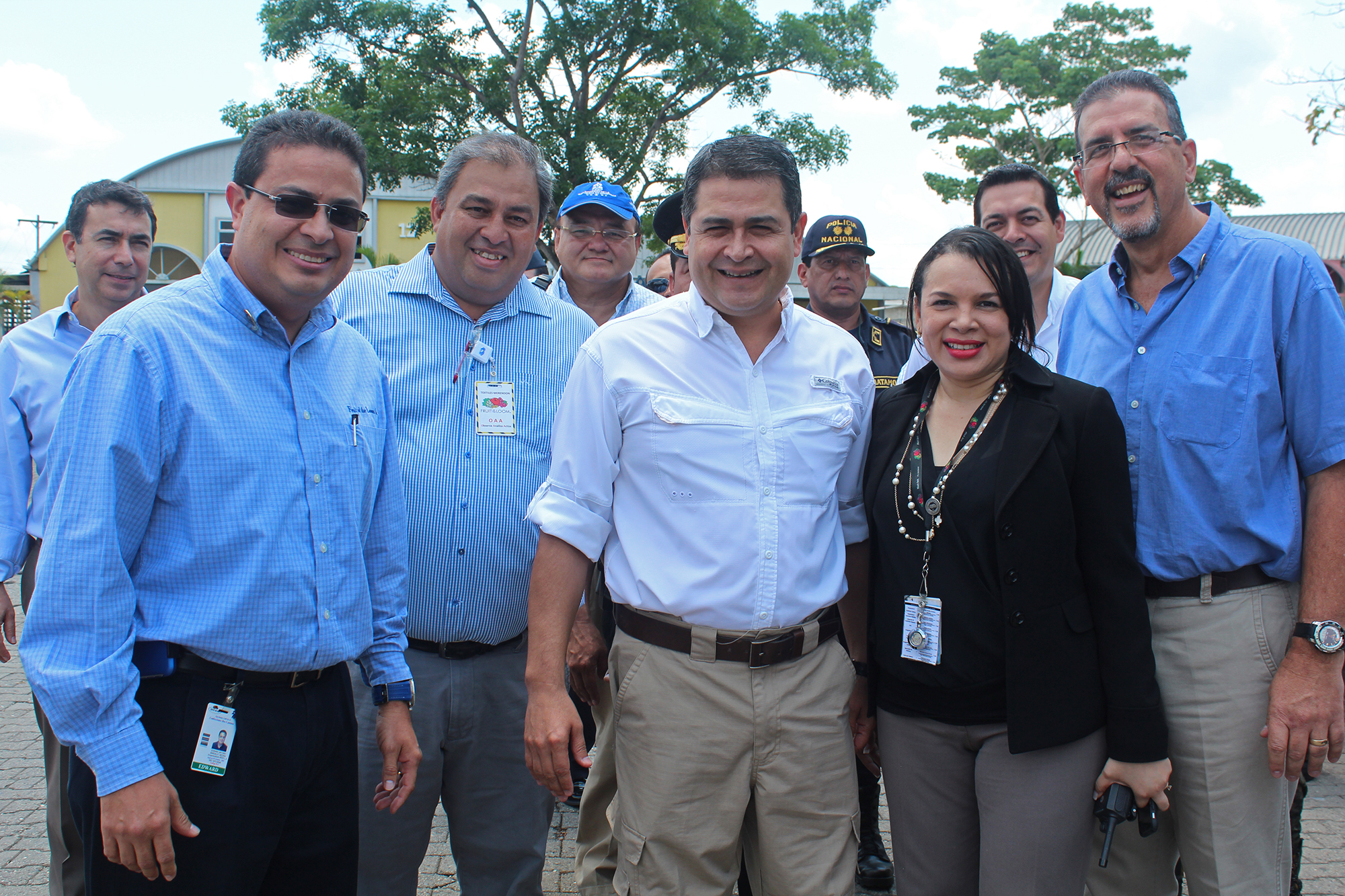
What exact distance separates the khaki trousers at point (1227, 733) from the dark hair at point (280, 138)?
2440 mm

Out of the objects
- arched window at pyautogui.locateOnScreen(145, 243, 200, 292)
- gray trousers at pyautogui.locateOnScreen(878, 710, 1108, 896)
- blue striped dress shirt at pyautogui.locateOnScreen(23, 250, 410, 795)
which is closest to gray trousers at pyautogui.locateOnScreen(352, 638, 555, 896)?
blue striped dress shirt at pyautogui.locateOnScreen(23, 250, 410, 795)

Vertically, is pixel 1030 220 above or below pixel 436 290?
above

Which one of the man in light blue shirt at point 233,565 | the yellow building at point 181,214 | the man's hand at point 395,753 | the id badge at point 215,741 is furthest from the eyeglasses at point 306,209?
the yellow building at point 181,214

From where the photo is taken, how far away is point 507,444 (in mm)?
2730

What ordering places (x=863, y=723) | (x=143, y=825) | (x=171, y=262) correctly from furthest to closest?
(x=171, y=262) < (x=863, y=723) < (x=143, y=825)

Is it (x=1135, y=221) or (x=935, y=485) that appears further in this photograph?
(x=1135, y=221)

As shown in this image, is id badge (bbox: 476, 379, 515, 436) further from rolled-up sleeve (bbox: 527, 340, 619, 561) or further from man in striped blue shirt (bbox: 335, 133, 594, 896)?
rolled-up sleeve (bbox: 527, 340, 619, 561)

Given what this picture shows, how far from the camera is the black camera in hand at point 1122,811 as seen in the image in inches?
83.8

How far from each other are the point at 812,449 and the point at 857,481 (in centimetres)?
30

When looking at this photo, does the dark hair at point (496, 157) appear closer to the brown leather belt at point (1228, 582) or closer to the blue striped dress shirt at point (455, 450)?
the blue striped dress shirt at point (455, 450)

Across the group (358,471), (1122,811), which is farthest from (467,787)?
(1122,811)

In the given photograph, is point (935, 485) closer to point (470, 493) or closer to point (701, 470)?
point (701, 470)

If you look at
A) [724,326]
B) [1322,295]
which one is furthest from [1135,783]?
[724,326]

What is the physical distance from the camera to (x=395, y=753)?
7.60ft
